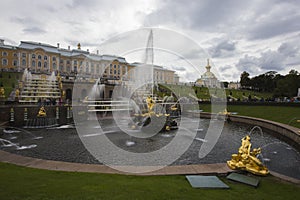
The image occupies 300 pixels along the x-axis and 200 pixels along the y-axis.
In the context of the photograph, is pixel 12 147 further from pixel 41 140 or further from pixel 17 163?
pixel 17 163

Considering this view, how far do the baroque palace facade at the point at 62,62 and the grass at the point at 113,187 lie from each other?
53.9m

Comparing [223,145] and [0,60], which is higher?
[0,60]

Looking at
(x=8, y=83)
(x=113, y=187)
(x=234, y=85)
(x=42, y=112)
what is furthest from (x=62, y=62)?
(x=234, y=85)

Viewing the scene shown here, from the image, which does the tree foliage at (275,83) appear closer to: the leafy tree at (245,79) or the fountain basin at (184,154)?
the leafy tree at (245,79)

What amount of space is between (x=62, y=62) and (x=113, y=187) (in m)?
80.6

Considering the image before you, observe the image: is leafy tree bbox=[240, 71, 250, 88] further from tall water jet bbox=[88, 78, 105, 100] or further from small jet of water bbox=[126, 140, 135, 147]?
small jet of water bbox=[126, 140, 135, 147]

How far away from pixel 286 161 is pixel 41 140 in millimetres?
12337

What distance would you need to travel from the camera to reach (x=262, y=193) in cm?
454

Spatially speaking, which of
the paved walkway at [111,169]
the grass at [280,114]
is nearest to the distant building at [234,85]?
the grass at [280,114]

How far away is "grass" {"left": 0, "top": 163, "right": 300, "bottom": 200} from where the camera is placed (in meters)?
3.85

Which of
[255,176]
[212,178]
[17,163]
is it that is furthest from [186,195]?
[17,163]

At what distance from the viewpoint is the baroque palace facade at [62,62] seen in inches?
2544

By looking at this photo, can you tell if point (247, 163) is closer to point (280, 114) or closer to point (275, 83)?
point (280, 114)

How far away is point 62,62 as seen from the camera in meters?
75.9
